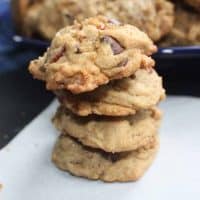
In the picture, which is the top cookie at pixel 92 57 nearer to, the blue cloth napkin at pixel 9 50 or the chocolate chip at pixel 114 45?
the chocolate chip at pixel 114 45

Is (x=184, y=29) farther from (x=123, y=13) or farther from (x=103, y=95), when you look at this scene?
(x=103, y=95)

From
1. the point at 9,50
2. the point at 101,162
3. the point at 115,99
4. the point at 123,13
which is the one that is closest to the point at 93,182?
the point at 101,162

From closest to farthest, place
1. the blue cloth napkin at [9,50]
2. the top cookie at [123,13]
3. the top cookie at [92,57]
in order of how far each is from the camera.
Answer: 1. the top cookie at [92,57]
2. the top cookie at [123,13]
3. the blue cloth napkin at [9,50]

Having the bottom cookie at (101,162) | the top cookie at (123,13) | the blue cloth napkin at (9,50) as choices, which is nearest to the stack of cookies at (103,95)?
the bottom cookie at (101,162)

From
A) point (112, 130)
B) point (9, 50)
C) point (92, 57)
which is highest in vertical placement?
point (92, 57)

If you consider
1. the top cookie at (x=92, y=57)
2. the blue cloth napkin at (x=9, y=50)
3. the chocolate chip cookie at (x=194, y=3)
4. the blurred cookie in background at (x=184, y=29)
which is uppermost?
the top cookie at (x=92, y=57)

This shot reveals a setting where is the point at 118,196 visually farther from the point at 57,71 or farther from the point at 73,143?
the point at 57,71

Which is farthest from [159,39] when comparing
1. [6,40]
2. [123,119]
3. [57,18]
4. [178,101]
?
[6,40]
